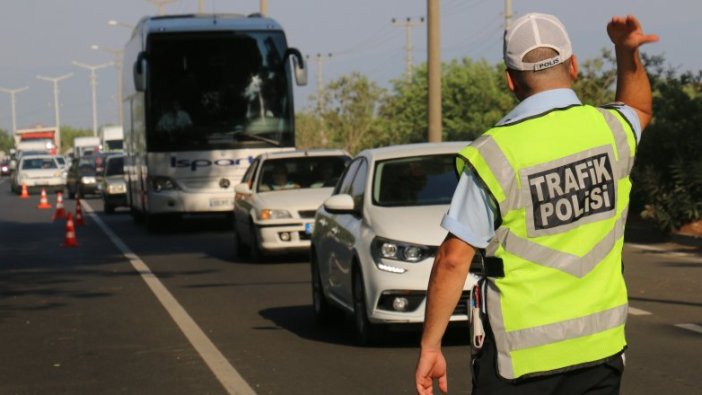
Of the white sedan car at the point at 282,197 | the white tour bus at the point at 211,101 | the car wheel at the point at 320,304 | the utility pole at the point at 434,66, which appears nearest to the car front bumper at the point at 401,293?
the car wheel at the point at 320,304

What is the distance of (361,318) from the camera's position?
11453 mm

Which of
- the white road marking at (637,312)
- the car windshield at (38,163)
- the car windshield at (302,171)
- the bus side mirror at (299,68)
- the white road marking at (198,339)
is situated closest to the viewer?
the white road marking at (198,339)

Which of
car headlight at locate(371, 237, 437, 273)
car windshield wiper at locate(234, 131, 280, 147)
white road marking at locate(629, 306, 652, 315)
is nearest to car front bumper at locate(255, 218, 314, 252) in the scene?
white road marking at locate(629, 306, 652, 315)

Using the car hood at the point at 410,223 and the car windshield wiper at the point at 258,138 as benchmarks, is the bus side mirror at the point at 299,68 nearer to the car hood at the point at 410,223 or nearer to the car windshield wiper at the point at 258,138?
the car windshield wiper at the point at 258,138

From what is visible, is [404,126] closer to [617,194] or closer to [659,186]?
[659,186]

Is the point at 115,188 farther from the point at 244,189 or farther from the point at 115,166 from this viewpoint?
the point at 244,189

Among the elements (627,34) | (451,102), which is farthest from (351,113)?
(627,34)

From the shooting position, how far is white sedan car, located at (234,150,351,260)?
20.0 meters

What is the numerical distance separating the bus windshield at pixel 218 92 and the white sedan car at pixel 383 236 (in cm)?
1443

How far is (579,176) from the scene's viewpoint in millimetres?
4312

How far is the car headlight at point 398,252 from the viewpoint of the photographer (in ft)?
36.6

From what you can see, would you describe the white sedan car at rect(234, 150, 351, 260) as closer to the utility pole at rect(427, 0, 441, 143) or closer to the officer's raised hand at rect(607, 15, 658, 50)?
the utility pole at rect(427, 0, 441, 143)

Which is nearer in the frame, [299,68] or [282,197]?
[282,197]

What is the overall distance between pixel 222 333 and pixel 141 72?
15.4 m
